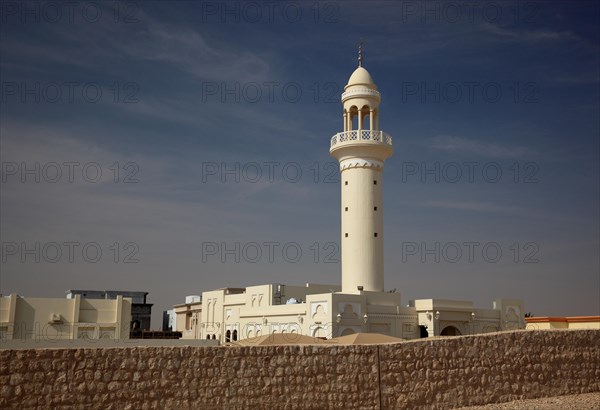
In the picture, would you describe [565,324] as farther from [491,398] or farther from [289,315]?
[491,398]

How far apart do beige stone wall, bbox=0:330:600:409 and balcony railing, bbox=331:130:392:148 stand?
21.5 m

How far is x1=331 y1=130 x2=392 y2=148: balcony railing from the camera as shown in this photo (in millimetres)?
34781

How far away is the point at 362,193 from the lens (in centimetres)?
3441

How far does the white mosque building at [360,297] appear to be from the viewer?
100ft

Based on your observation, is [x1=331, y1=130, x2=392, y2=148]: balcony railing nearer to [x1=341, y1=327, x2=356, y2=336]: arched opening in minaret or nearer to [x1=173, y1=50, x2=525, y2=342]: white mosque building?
[x1=173, y1=50, x2=525, y2=342]: white mosque building

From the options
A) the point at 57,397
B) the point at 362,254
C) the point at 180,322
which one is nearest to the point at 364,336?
the point at 57,397

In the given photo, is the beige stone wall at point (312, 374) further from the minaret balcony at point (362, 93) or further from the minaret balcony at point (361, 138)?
the minaret balcony at point (362, 93)

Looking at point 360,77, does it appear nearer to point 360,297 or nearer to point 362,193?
point 362,193

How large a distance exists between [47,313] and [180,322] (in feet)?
61.1

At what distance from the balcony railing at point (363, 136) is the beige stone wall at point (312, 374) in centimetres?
2154

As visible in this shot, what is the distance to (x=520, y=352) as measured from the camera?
13609 mm

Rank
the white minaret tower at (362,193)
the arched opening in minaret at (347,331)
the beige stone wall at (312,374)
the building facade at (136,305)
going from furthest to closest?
the building facade at (136,305) < the white minaret tower at (362,193) < the arched opening in minaret at (347,331) < the beige stone wall at (312,374)

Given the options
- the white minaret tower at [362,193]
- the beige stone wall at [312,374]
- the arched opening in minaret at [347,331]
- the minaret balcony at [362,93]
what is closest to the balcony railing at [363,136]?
the white minaret tower at [362,193]

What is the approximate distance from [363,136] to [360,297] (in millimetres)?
9524
